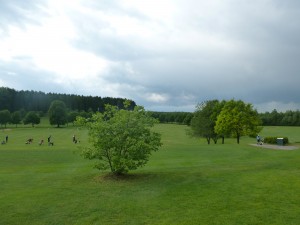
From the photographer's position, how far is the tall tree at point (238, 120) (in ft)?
200

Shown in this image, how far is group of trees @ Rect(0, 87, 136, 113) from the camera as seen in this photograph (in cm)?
15475

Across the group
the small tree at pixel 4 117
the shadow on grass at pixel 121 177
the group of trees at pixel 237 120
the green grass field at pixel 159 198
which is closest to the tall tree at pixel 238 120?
the group of trees at pixel 237 120

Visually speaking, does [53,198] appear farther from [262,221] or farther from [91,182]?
[262,221]

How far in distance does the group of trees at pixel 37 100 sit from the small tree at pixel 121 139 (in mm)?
128659

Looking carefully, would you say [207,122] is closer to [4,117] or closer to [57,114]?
[57,114]

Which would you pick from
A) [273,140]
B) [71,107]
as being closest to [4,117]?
[71,107]

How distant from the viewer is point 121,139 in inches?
719

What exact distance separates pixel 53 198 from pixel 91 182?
134 inches

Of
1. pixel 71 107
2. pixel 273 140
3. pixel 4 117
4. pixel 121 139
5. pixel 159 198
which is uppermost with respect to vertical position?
pixel 71 107

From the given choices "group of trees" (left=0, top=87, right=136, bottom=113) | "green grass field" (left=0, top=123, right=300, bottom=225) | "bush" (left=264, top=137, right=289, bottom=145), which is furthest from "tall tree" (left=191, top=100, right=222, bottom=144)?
"group of trees" (left=0, top=87, right=136, bottom=113)

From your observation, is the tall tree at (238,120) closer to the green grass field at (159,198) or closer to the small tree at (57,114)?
the green grass field at (159,198)

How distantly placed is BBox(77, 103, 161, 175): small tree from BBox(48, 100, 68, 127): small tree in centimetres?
10154

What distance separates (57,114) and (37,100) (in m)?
56.4

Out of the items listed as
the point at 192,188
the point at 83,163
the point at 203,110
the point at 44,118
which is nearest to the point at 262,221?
the point at 192,188
